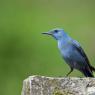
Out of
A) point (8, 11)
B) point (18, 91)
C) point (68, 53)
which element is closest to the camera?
point (68, 53)

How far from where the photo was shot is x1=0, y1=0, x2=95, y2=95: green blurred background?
19734mm

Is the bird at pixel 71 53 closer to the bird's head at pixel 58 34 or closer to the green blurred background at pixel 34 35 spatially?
the bird's head at pixel 58 34

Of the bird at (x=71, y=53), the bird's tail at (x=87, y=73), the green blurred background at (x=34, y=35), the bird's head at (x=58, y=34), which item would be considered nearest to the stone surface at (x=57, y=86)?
the bird's tail at (x=87, y=73)

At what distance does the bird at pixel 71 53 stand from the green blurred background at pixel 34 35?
712cm

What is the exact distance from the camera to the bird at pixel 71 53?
10.4 m

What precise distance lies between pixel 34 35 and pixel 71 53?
13117 millimetres

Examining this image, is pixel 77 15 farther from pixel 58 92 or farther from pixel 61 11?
pixel 58 92

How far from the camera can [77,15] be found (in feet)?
77.3

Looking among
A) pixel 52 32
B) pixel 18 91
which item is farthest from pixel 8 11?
pixel 52 32

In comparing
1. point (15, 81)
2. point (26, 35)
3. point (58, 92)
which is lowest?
point (58, 92)

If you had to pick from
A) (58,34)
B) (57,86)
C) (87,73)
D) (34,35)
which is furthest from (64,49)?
(34,35)

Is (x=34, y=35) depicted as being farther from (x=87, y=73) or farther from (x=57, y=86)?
(x=57, y=86)

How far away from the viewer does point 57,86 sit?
26.4 ft

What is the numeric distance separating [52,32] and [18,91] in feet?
24.8
